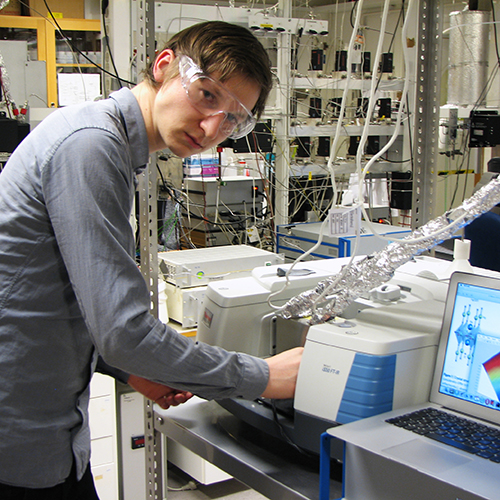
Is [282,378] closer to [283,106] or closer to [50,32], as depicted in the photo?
[283,106]

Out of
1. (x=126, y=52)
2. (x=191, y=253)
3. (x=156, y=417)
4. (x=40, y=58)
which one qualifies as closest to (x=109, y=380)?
(x=191, y=253)

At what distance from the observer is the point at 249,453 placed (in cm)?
105

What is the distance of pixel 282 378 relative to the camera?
984 mm

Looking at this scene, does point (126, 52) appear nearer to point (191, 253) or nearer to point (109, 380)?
point (191, 253)

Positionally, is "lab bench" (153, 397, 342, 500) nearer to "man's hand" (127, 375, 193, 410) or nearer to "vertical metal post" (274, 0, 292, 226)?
"man's hand" (127, 375, 193, 410)

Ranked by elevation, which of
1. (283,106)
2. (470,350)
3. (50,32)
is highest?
(50,32)

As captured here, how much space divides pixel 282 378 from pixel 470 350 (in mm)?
311

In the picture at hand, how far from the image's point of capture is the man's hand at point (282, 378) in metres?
0.98

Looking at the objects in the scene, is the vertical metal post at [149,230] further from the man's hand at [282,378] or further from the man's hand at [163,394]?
the man's hand at [282,378]

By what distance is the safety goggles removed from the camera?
0.90m

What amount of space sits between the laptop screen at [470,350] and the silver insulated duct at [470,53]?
6.13ft

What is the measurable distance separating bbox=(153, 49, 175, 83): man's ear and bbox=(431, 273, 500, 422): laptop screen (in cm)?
59

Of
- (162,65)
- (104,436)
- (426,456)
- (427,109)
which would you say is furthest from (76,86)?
(426,456)

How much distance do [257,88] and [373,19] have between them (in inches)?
244
